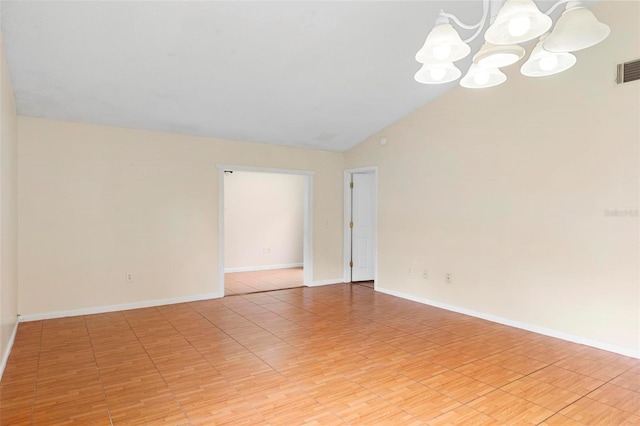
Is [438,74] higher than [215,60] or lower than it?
lower

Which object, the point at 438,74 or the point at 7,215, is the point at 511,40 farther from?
the point at 7,215

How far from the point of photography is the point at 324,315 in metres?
4.85

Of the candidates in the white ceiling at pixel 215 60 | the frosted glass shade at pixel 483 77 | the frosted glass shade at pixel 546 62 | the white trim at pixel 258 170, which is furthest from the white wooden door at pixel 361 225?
the frosted glass shade at pixel 546 62

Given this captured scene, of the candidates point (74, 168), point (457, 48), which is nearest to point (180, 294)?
point (74, 168)

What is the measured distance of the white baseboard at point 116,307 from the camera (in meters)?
4.55

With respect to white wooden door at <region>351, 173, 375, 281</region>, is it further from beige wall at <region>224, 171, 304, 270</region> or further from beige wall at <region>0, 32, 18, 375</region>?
beige wall at <region>0, 32, 18, 375</region>

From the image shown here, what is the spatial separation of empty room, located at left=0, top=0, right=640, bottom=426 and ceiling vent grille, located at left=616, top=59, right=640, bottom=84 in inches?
0.6

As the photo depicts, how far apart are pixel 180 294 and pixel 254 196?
362 cm

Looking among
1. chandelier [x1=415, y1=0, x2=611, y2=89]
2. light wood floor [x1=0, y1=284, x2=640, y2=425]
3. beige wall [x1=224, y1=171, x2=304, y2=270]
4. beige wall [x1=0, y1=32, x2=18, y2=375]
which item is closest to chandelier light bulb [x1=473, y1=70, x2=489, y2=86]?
chandelier [x1=415, y1=0, x2=611, y2=89]

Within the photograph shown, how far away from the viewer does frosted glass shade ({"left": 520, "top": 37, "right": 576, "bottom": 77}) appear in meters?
2.08

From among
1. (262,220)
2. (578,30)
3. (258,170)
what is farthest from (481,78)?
(262,220)

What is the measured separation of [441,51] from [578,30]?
629 mm

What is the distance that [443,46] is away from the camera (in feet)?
6.51

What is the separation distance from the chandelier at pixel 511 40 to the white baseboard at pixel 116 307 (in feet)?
15.5
